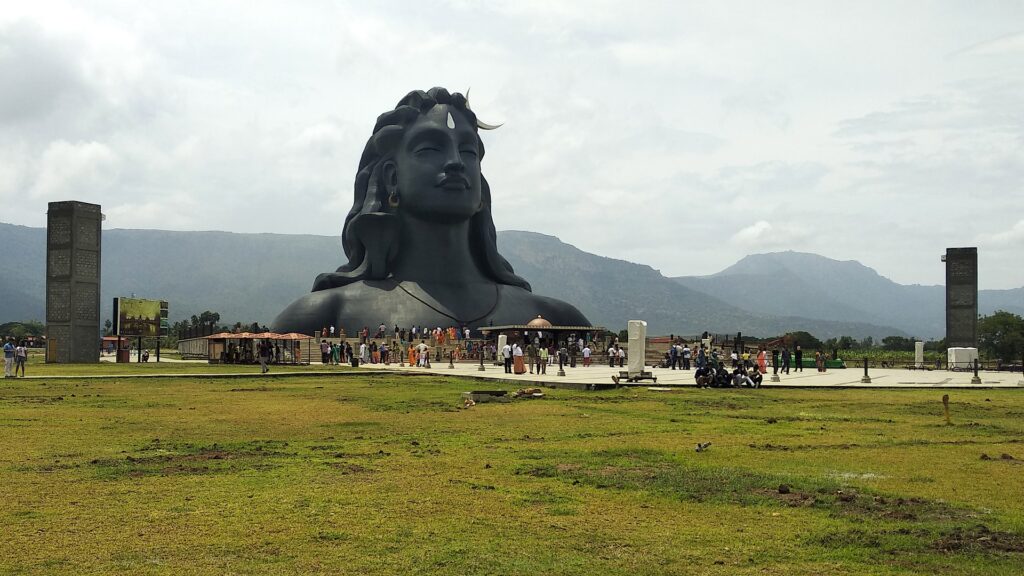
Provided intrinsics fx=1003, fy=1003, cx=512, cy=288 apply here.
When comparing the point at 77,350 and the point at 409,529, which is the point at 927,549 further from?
the point at 77,350

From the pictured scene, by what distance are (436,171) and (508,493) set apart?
152 ft

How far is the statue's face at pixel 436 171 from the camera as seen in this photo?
2127 inches

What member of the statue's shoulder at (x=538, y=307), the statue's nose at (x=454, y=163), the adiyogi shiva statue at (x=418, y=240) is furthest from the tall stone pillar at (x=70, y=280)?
the statue's shoulder at (x=538, y=307)

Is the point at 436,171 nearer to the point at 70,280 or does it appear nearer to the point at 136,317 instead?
the point at 136,317

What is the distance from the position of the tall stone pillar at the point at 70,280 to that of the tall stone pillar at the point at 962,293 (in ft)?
123

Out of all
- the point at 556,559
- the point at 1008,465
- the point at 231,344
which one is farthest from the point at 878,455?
the point at 231,344

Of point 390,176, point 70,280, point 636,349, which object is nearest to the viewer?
point 636,349

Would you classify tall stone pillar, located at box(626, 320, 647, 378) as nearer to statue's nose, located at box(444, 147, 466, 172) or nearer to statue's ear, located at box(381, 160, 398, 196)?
statue's nose, located at box(444, 147, 466, 172)

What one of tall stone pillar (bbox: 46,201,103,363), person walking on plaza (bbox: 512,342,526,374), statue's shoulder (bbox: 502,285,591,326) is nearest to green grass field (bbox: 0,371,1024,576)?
person walking on plaza (bbox: 512,342,526,374)

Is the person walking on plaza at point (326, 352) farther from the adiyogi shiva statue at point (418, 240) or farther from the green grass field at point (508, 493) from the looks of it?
the green grass field at point (508, 493)

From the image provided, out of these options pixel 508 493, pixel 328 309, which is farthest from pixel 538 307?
pixel 508 493

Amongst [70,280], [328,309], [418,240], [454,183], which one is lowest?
[328,309]

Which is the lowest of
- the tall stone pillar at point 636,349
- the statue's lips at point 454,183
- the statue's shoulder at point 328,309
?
the tall stone pillar at point 636,349

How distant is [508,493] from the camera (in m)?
8.70
